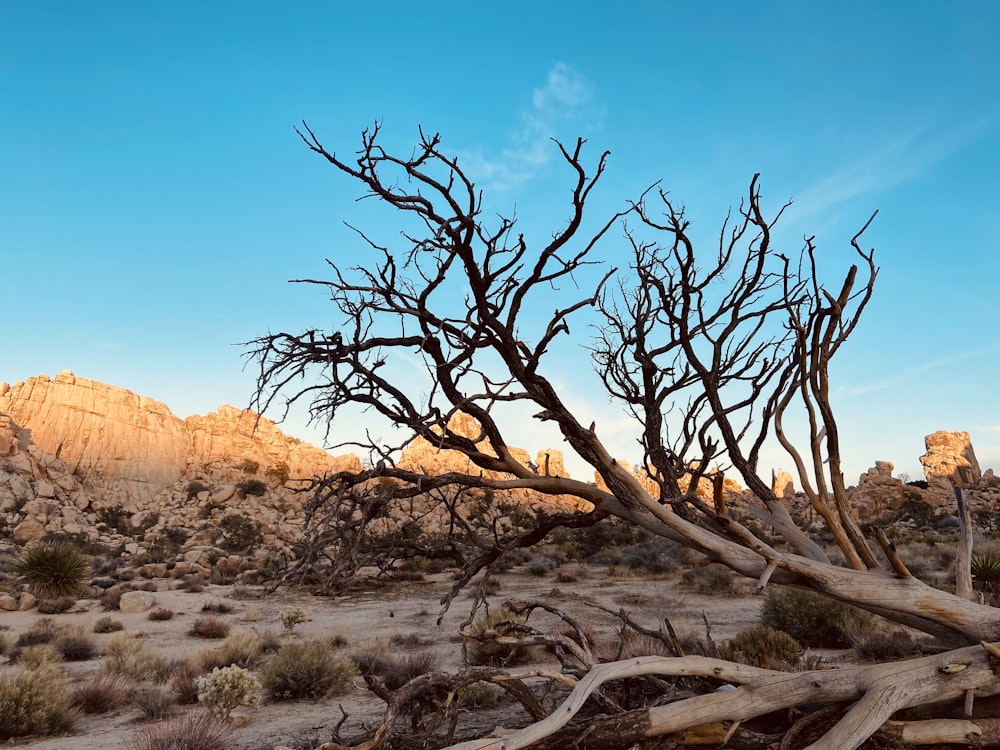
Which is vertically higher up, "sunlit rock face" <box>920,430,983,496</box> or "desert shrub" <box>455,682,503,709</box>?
"sunlit rock face" <box>920,430,983,496</box>

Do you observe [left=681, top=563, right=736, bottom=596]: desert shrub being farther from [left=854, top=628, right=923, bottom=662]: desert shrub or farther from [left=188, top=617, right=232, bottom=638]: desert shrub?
[left=188, top=617, right=232, bottom=638]: desert shrub

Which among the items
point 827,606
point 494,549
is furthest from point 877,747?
point 827,606

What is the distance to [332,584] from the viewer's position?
4641 mm

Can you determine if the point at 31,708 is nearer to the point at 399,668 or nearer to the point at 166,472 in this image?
the point at 399,668

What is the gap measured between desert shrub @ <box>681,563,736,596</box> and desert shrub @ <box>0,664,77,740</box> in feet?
46.7

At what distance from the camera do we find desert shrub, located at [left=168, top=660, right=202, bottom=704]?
8.11 m

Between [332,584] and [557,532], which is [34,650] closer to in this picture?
[332,584]

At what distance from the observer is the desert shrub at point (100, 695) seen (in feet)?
25.2

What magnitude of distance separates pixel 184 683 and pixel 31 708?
1.82 metres

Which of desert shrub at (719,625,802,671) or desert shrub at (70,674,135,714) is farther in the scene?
desert shrub at (719,625,802,671)

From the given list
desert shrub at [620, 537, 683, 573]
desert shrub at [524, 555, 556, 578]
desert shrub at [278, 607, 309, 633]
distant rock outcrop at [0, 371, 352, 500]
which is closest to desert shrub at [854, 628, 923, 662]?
desert shrub at [278, 607, 309, 633]

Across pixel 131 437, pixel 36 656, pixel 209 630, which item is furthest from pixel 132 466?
pixel 36 656

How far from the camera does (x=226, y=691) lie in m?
7.06

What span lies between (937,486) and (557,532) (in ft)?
112
